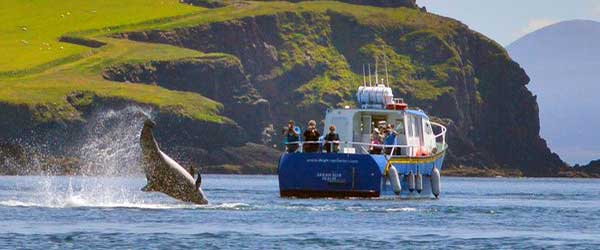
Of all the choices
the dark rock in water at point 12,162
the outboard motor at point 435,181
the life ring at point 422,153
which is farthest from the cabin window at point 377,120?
the dark rock in water at point 12,162

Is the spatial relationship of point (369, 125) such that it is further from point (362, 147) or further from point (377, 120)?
point (362, 147)

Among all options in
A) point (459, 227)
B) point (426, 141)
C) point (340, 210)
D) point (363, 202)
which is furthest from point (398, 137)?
point (459, 227)

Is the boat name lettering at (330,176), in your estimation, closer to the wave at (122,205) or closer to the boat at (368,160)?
the boat at (368,160)

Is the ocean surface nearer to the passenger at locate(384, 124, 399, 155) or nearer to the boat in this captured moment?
the boat

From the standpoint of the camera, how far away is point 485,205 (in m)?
82.4

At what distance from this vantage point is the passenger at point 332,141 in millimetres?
A: 76875

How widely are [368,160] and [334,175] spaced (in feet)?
5.66

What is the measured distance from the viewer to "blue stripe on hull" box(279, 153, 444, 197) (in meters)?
77.4

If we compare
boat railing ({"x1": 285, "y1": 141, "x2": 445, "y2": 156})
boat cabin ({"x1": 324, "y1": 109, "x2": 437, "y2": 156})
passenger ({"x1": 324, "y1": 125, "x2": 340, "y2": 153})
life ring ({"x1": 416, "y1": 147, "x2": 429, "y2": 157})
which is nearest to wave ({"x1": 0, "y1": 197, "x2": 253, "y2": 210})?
passenger ({"x1": 324, "y1": 125, "x2": 340, "y2": 153})

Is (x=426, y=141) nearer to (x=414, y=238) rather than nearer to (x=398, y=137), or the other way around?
(x=398, y=137)

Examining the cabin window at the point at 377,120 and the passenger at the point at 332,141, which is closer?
the passenger at the point at 332,141

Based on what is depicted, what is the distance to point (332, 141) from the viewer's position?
7694 centimetres

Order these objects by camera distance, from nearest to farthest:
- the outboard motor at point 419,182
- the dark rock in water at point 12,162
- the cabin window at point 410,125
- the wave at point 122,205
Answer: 1. the wave at point 122,205
2. the outboard motor at point 419,182
3. the cabin window at point 410,125
4. the dark rock in water at point 12,162

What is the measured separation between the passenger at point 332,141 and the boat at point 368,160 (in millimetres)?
131
